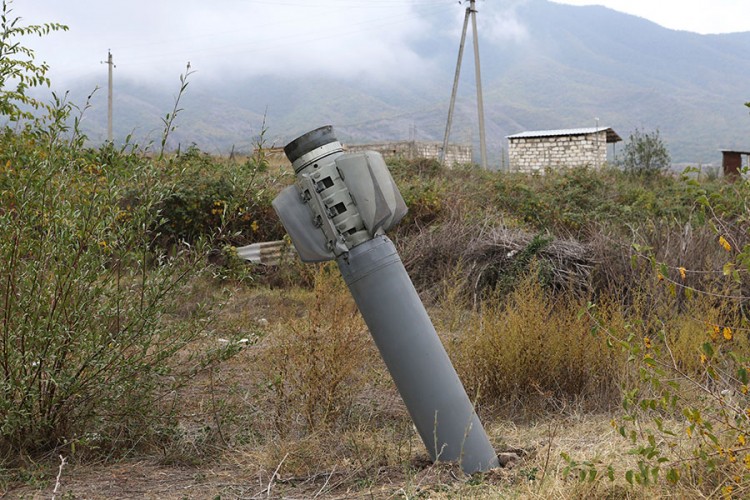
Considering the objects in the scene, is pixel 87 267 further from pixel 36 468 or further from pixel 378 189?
pixel 378 189

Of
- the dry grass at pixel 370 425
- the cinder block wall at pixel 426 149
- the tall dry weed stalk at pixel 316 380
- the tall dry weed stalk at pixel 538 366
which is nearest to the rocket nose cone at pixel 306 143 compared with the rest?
the dry grass at pixel 370 425

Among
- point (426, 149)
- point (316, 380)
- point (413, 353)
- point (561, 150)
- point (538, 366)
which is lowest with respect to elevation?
point (538, 366)

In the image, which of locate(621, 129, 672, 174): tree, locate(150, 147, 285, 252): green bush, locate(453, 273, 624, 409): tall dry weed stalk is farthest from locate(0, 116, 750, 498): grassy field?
locate(621, 129, 672, 174): tree

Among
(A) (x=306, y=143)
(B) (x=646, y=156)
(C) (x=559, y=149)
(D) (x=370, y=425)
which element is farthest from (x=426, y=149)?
(A) (x=306, y=143)

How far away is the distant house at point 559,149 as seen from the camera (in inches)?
1172

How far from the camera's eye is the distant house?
29.8m

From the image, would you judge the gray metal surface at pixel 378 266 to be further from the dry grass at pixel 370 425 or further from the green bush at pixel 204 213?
the green bush at pixel 204 213

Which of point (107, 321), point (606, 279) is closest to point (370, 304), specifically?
point (107, 321)

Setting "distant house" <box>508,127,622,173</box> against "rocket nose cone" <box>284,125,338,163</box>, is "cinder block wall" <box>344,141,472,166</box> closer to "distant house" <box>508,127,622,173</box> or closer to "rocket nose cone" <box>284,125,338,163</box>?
"distant house" <box>508,127,622,173</box>

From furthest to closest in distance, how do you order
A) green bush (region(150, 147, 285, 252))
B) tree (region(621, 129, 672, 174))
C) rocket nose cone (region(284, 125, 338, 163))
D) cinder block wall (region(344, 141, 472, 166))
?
cinder block wall (region(344, 141, 472, 166)) < tree (region(621, 129, 672, 174)) < green bush (region(150, 147, 285, 252)) < rocket nose cone (region(284, 125, 338, 163))

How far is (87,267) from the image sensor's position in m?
4.41

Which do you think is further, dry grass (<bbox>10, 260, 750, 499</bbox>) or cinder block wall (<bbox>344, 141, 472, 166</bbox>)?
cinder block wall (<bbox>344, 141, 472, 166</bbox>)

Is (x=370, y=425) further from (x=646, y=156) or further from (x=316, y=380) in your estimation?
(x=646, y=156)

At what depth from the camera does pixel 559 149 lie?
3023cm
